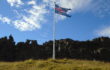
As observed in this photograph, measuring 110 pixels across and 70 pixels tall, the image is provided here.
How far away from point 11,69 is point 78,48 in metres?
32.8

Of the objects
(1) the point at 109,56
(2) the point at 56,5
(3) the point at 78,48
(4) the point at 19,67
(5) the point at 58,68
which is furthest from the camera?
(3) the point at 78,48

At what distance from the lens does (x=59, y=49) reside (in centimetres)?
5016

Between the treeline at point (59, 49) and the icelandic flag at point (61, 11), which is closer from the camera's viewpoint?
the icelandic flag at point (61, 11)

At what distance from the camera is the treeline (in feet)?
161

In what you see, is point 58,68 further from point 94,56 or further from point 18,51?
point 18,51

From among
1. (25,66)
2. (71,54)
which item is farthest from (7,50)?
(25,66)

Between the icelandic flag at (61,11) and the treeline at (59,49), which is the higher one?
the icelandic flag at (61,11)

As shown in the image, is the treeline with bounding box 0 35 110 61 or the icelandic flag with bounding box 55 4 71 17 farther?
the treeline with bounding box 0 35 110 61

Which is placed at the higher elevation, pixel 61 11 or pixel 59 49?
pixel 61 11

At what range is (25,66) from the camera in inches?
863

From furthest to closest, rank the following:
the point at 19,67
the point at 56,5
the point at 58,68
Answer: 1. the point at 56,5
2. the point at 19,67
3. the point at 58,68

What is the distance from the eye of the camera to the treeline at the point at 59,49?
49.2 meters

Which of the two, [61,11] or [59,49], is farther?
[59,49]

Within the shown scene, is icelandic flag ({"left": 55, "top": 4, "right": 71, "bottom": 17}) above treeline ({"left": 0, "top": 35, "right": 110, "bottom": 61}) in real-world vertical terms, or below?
above
